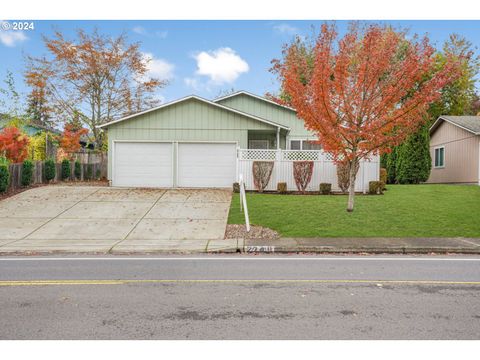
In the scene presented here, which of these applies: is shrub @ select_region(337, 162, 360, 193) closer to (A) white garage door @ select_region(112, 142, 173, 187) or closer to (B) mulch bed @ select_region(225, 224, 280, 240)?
(B) mulch bed @ select_region(225, 224, 280, 240)

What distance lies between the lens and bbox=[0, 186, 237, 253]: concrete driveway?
400 inches

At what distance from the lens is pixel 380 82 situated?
1263 cm

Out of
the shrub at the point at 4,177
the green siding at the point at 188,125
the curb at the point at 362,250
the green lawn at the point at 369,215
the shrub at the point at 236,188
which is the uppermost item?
the green siding at the point at 188,125

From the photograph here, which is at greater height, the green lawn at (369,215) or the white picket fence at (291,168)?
the white picket fence at (291,168)

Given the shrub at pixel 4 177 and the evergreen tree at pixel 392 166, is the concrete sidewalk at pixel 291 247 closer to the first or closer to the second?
the shrub at pixel 4 177

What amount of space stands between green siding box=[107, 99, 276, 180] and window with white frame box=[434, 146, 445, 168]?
13728mm

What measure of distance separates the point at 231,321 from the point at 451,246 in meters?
7.10

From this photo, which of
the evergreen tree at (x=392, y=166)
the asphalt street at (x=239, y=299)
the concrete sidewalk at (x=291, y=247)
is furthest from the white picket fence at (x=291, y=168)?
the asphalt street at (x=239, y=299)

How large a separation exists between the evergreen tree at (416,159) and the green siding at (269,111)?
6512 millimetres

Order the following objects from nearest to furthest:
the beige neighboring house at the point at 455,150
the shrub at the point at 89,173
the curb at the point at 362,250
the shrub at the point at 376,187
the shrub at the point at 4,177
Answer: the curb at the point at 362,250
the shrub at the point at 4,177
the shrub at the point at 376,187
the beige neighboring house at the point at 455,150
the shrub at the point at 89,173

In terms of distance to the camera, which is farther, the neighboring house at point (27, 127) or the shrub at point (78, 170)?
the neighboring house at point (27, 127)

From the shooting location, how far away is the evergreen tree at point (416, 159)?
25125 millimetres

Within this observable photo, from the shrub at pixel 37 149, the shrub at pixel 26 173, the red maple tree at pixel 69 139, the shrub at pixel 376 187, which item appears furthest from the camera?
the red maple tree at pixel 69 139

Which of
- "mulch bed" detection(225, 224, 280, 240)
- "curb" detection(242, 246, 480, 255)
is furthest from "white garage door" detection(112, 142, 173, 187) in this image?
"curb" detection(242, 246, 480, 255)
